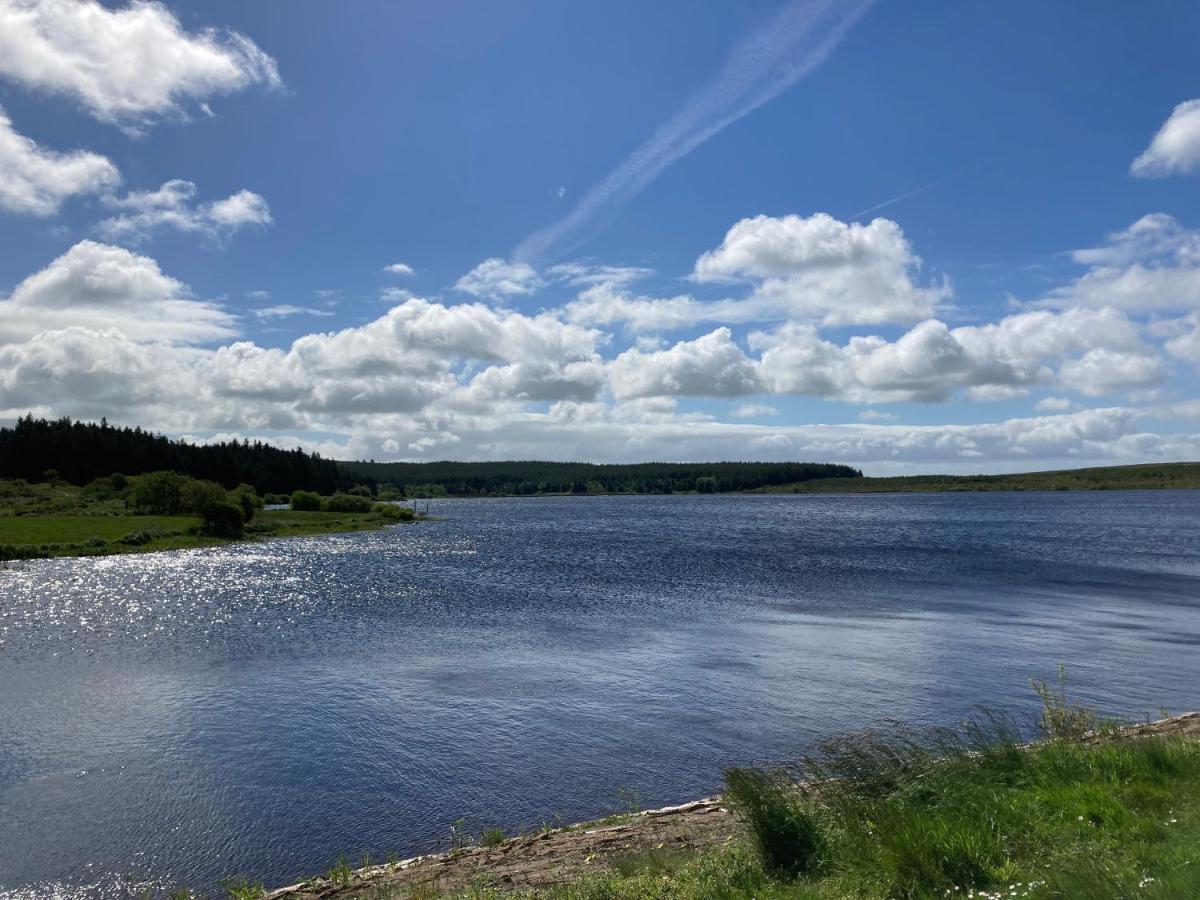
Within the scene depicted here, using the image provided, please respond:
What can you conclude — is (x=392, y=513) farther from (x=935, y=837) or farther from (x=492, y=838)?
(x=935, y=837)

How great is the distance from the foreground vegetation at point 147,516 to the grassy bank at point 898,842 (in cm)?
7429

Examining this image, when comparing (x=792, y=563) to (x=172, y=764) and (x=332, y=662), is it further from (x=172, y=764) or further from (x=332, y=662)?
(x=172, y=764)

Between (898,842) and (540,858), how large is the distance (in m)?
6.04

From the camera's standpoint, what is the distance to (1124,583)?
5481cm

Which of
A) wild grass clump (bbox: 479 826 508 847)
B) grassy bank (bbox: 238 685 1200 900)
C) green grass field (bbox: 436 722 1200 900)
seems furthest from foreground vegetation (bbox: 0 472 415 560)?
green grass field (bbox: 436 722 1200 900)

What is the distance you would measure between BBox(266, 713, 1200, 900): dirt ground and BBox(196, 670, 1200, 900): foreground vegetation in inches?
3.8

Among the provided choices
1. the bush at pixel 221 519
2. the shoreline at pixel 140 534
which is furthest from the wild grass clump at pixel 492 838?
the bush at pixel 221 519

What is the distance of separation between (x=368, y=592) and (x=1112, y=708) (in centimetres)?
4232

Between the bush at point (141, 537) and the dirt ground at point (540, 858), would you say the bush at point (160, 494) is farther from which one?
the dirt ground at point (540, 858)

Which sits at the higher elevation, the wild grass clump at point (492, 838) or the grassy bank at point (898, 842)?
the grassy bank at point (898, 842)

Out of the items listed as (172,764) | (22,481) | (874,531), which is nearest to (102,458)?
(22,481)

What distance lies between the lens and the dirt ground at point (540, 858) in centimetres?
1219

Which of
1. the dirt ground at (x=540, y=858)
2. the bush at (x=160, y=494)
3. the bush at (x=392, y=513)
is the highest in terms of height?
the bush at (x=160, y=494)

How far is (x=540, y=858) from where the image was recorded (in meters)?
13.2
